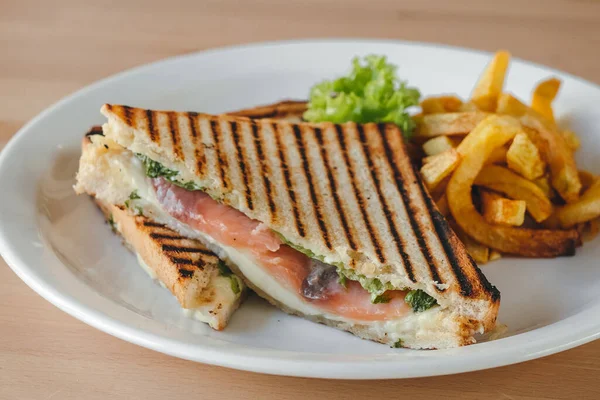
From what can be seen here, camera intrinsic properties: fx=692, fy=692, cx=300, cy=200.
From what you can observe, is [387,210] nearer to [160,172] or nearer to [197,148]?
[197,148]

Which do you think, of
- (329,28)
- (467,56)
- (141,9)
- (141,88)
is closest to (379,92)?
(467,56)

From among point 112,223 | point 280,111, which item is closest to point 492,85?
point 280,111

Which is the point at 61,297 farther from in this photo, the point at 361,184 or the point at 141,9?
the point at 141,9

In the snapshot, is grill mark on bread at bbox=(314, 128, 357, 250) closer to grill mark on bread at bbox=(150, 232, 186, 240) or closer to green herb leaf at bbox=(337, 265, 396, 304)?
green herb leaf at bbox=(337, 265, 396, 304)

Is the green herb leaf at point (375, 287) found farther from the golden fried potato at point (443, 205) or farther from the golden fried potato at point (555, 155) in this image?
the golden fried potato at point (555, 155)

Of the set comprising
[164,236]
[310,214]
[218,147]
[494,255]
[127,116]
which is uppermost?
[127,116]
